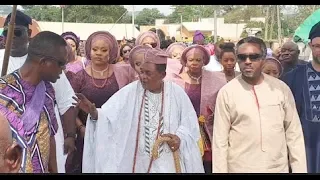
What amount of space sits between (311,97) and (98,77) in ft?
5.00

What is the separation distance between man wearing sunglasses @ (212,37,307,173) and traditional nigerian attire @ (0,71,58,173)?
3.45ft

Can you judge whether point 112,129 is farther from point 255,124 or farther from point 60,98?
point 255,124

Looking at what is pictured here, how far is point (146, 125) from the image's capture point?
3.77 meters

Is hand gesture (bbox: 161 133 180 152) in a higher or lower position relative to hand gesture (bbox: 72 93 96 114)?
lower

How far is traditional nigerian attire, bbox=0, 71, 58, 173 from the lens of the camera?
3.22m

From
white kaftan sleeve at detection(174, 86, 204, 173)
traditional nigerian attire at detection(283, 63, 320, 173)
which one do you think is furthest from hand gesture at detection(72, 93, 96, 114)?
traditional nigerian attire at detection(283, 63, 320, 173)

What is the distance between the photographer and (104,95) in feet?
13.8

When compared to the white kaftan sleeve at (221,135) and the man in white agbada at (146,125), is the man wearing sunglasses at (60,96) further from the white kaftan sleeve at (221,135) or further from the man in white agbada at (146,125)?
the white kaftan sleeve at (221,135)

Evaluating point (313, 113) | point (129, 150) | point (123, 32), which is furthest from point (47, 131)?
point (123, 32)

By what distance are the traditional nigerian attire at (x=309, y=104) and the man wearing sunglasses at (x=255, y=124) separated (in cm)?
23

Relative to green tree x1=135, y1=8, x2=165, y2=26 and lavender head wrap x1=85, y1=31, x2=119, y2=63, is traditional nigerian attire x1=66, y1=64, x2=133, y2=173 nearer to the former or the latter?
lavender head wrap x1=85, y1=31, x2=119, y2=63

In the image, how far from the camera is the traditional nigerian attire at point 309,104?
3.90 metres

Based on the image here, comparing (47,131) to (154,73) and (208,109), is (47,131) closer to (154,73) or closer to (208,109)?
(154,73)

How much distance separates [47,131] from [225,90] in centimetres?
113
